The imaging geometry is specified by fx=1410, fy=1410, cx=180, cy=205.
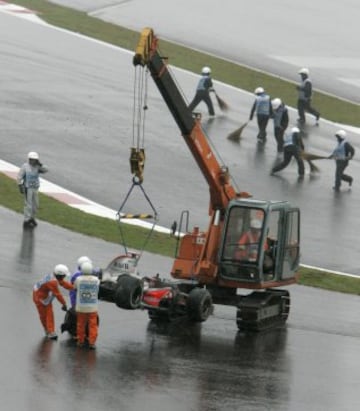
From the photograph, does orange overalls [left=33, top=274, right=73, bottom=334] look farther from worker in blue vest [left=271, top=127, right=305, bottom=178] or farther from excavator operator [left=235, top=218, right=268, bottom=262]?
worker in blue vest [left=271, top=127, right=305, bottom=178]

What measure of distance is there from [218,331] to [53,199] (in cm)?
985

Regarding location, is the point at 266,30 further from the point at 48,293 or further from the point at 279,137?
the point at 48,293

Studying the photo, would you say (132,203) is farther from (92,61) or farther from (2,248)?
(92,61)

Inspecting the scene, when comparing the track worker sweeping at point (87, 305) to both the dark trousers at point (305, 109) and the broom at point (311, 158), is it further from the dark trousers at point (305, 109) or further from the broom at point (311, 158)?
the dark trousers at point (305, 109)

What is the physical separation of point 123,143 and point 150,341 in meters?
17.3

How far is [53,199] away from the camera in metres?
33.7

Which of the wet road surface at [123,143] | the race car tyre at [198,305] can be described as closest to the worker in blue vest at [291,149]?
the wet road surface at [123,143]

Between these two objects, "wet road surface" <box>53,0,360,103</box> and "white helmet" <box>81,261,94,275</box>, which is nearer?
"white helmet" <box>81,261,94,275</box>

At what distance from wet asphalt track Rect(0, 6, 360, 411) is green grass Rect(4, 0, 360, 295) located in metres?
0.76

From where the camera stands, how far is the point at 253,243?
24844mm

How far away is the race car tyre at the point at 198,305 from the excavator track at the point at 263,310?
975mm

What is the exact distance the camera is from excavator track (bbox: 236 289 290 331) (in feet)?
81.1

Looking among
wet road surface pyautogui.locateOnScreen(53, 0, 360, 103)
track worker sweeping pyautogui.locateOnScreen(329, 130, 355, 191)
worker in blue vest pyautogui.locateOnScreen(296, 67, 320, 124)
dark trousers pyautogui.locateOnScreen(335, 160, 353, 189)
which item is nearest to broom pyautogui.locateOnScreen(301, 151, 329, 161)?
track worker sweeping pyautogui.locateOnScreen(329, 130, 355, 191)

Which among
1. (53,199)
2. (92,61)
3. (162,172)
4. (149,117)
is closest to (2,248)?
(53,199)
